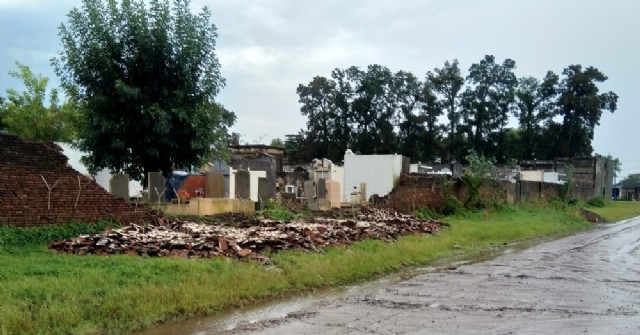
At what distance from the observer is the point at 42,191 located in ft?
42.3

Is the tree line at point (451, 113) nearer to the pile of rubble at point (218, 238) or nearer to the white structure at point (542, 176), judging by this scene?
the white structure at point (542, 176)

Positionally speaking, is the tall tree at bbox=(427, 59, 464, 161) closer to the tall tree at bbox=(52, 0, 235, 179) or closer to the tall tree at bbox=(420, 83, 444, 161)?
the tall tree at bbox=(420, 83, 444, 161)

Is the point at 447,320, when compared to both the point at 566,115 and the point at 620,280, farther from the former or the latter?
the point at 566,115

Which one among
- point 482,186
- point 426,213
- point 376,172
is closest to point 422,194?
point 426,213

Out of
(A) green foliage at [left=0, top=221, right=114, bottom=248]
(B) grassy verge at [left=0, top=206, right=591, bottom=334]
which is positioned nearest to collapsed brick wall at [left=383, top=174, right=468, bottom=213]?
(B) grassy verge at [left=0, top=206, right=591, bottom=334]

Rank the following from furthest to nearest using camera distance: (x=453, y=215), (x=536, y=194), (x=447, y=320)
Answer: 1. (x=536, y=194)
2. (x=453, y=215)
3. (x=447, y=320)

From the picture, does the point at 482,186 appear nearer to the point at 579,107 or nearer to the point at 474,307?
Answer: the point at 474,307

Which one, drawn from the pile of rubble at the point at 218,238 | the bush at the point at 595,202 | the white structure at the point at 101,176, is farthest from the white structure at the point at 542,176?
the pile of rubble at the point at 218,238

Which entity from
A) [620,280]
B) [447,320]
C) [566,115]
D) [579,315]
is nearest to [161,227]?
[447,320]

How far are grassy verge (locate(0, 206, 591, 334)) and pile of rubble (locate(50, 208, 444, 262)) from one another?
0.52m

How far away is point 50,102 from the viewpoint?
36062 millimetres

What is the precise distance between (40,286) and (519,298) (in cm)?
785

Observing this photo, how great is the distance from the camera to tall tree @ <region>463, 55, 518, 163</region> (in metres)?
69.5

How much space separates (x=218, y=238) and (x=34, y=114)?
2630 centimetres
